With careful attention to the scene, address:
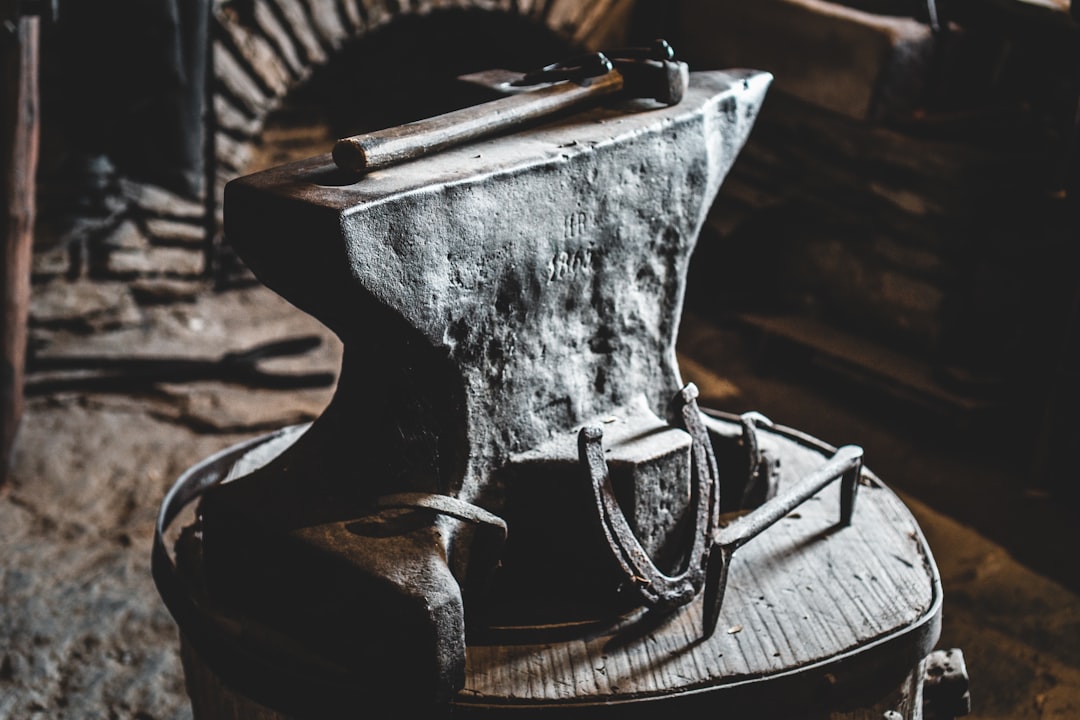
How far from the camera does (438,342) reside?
1.51m

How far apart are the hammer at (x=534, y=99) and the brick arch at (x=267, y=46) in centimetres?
241

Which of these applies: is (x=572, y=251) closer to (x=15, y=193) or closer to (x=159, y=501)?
(x=159, y=501)

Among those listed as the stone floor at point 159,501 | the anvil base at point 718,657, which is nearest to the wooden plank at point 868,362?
the stone floor at point 159,501

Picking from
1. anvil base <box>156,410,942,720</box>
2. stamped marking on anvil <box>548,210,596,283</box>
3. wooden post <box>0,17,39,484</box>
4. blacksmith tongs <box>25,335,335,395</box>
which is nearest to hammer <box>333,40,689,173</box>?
stamped marking on anvil <box>548,210,596,283</box>

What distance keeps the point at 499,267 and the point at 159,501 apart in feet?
6.45

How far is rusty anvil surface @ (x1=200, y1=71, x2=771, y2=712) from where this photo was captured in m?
1.42

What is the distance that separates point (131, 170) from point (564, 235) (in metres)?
2.28

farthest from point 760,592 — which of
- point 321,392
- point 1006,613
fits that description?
point 321,392

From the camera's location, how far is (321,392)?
12.7 ft

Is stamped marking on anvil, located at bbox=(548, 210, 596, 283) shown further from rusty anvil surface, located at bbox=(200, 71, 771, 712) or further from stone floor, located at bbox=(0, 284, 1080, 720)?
stone floor, located at bbox=(0, 284, 1080, 720)

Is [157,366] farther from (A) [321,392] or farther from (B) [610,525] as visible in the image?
(B) [610,525]

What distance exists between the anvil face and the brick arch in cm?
253

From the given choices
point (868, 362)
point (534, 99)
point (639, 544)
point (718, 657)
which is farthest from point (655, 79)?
point (868, 362)

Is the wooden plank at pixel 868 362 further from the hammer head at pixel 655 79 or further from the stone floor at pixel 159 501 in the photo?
the hammer head at pixel 655 79
